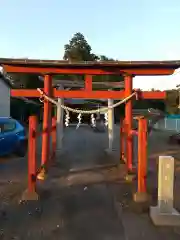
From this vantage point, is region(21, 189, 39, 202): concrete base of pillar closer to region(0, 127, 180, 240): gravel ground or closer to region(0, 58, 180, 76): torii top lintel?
region(0, 127, 180, 240): gravel ground

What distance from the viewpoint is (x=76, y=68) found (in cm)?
1058

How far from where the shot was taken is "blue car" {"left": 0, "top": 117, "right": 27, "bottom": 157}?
1366cm

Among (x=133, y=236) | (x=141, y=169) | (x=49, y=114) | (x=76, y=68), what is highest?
(x=76, y=68)

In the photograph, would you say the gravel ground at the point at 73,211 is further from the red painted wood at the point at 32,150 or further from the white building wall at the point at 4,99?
the white building wall at the point at 4,99

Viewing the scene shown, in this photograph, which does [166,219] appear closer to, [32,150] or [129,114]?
[32,150]

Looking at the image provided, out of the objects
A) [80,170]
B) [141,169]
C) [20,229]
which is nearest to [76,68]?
[80,170]

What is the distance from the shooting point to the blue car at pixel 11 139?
13664mm

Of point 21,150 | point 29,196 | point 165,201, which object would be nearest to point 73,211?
point 29,196

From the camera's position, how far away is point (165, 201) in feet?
21.5

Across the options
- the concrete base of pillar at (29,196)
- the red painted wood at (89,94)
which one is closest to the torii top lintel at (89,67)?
the red painted wood at (89,94)

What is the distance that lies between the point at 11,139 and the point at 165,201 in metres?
8.62

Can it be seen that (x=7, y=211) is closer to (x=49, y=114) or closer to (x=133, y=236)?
(x=133, y=236)

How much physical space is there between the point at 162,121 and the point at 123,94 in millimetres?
32192

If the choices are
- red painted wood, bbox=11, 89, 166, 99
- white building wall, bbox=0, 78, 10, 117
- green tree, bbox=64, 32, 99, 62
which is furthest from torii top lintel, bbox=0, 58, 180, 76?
green tree, bbox=64, 32, 99, 62
